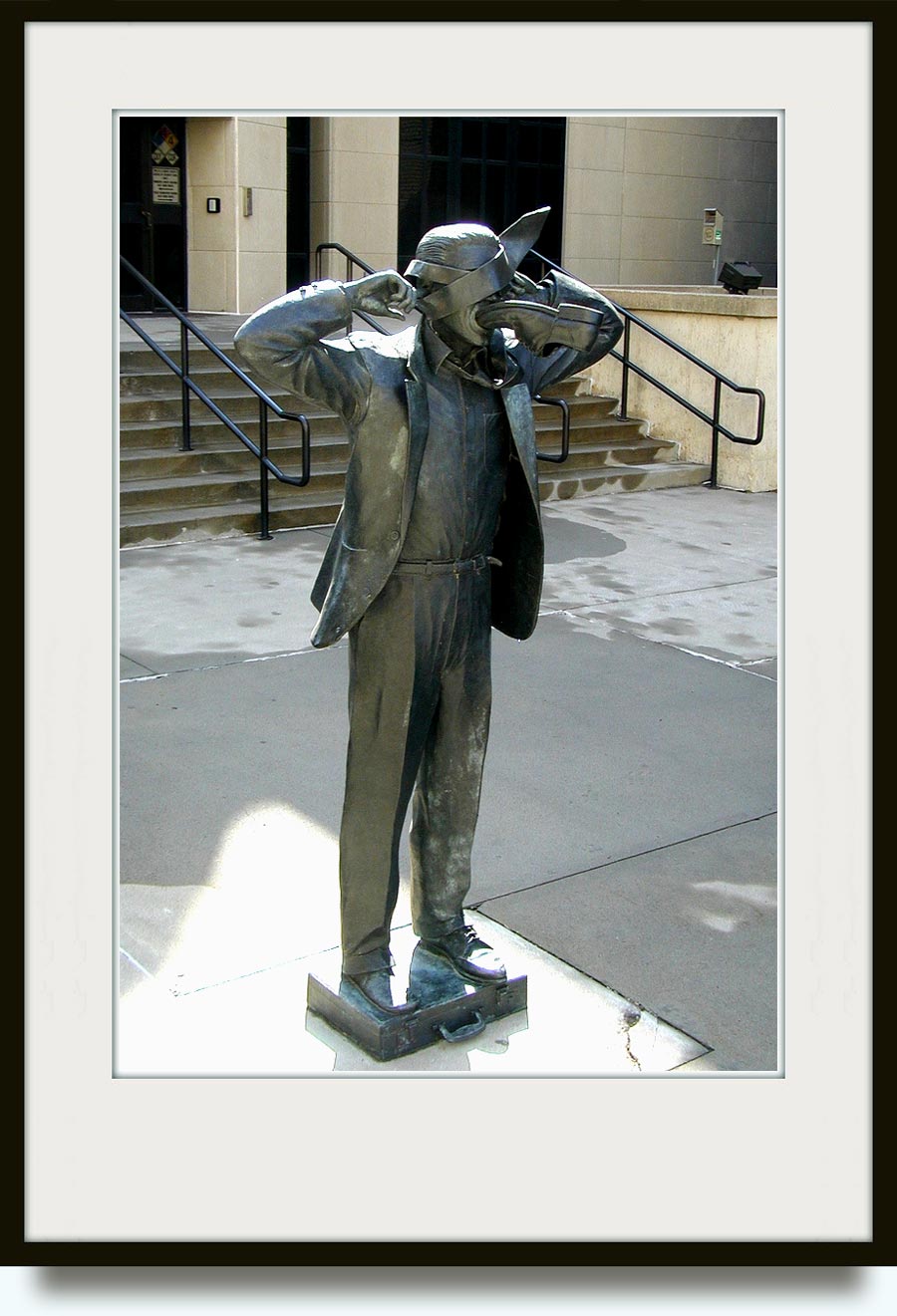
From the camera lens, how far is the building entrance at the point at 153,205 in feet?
54.4

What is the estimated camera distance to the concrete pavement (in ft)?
14.4

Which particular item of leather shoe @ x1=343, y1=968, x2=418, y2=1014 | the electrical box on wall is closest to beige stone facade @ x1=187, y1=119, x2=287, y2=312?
the electrical box on wall

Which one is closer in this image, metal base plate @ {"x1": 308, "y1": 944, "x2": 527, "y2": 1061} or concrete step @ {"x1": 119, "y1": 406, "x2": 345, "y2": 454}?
metal base plate @ {"x1": 308, "y1": 944, "x2": 527, "y2": 1061}

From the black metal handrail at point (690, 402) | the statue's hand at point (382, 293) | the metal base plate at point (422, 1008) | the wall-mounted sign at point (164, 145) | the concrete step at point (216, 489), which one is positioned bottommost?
the metal base plate at point (422, 1008)

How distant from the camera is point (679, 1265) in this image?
10.4 feet

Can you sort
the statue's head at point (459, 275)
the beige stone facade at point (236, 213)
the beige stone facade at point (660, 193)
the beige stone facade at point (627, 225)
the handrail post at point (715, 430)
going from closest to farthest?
the statue's head at point (459, 275) < the handrail post at point (715, 430) < the beige stone facade at point (627, 225) < the beige stone facade at point (236, 213) < the beige stone facade at point (660, 193)

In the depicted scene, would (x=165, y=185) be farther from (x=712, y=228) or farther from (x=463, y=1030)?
(x=463, y=1030)

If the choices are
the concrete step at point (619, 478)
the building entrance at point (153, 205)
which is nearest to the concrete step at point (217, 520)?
the concrete step at point (619, 478)

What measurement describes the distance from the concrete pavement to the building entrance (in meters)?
8.00

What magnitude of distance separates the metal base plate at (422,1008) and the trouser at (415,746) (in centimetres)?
10

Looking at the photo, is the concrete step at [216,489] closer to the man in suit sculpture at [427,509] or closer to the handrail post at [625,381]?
the handrail post at [625,381]

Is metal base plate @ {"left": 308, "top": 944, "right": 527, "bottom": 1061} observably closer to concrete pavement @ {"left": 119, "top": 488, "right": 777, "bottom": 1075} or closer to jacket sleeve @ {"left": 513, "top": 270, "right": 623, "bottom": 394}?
concrete pavement @ {"left": 119, "top": 488, "right": 777, "bottom": 1075}

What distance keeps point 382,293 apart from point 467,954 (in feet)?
6.30

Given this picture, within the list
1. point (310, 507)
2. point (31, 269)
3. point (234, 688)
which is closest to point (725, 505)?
point (310, 507)
